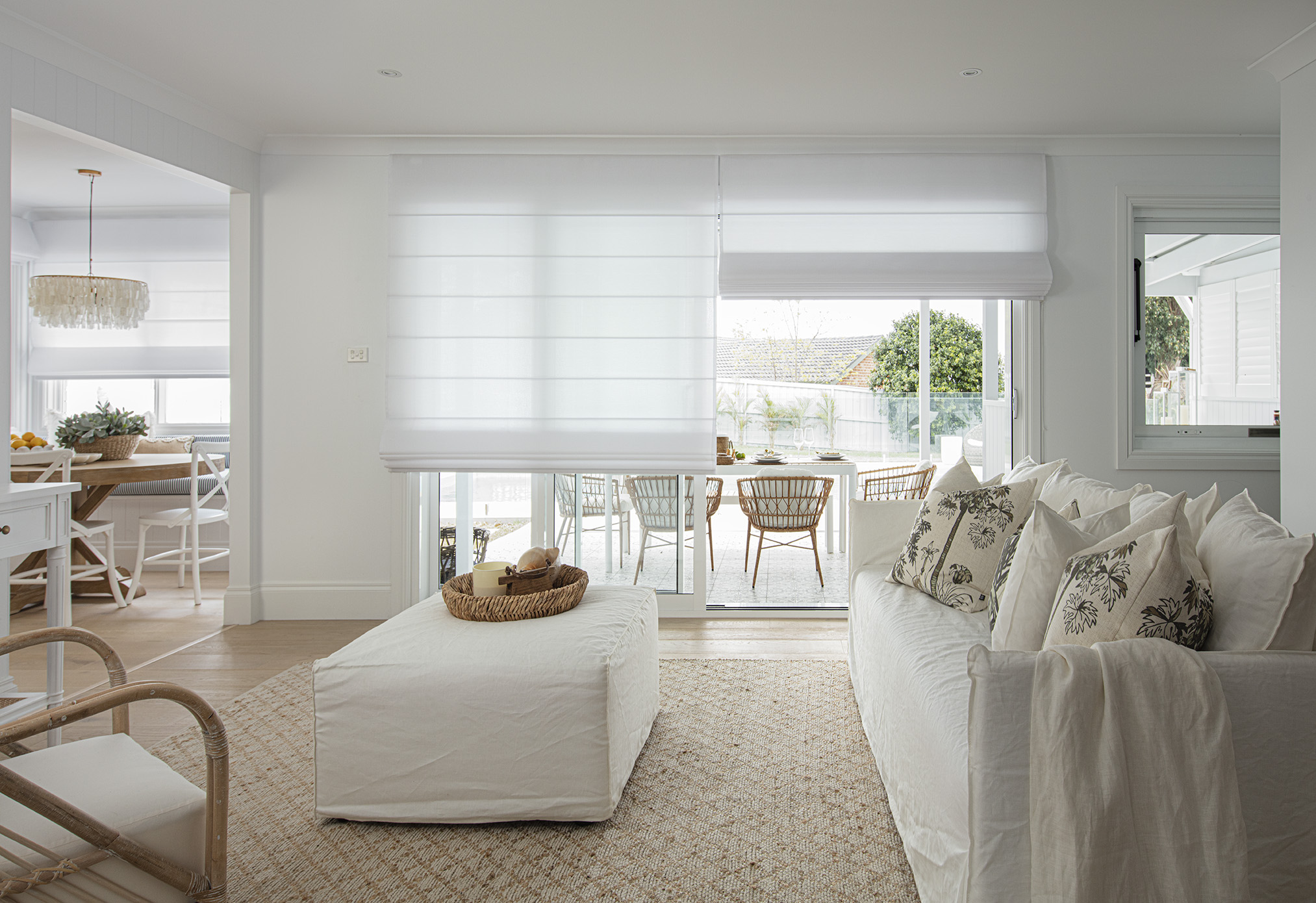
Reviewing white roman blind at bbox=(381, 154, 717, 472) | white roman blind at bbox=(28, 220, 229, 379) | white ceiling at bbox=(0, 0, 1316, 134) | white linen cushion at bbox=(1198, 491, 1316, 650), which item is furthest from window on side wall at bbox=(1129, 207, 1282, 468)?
white roman blind at bbox=(28, 220, 229, 379)

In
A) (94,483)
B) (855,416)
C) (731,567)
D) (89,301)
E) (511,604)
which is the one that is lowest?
(731,567)

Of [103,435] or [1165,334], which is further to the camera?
[103,435]

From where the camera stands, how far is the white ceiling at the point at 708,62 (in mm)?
2730

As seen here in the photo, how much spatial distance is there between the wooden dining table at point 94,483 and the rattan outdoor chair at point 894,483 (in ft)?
13.7

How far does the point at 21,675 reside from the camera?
3.29 metres

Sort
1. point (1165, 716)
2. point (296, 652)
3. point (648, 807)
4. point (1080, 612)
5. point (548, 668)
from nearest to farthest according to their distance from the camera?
point (1165, 716) → point (1080, 612) → point (548, 668) → point (648, 807) → point (296, 652)

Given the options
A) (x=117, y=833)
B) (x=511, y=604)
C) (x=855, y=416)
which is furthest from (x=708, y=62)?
(x=855, y=416)

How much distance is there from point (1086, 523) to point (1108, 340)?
8.89 feet

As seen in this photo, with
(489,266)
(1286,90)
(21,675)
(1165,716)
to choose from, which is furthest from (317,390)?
(1286,90)

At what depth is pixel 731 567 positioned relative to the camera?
17.5 ft

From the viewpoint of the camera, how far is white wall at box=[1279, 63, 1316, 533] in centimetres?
307

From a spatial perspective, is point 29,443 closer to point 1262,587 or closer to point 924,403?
point 924,403

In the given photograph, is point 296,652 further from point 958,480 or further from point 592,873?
point 958,480

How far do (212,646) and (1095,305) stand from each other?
4.69 m
